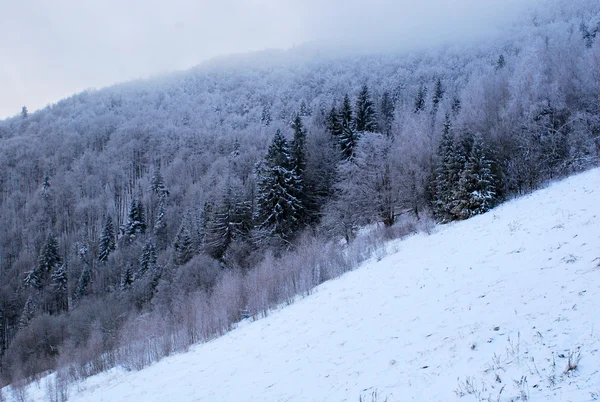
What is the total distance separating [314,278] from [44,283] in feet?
276

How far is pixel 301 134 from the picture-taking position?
41844 mm

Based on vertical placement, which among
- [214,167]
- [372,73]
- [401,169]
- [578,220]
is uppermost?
[372,73]

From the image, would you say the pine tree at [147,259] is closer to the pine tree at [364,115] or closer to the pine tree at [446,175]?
the pine tree at [364,115]

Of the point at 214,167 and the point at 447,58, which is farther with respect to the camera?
the point at 447,58

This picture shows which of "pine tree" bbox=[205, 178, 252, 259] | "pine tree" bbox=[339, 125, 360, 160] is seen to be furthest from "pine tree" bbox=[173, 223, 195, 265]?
"pine tree" bbox=[339, 125, 360, 160]

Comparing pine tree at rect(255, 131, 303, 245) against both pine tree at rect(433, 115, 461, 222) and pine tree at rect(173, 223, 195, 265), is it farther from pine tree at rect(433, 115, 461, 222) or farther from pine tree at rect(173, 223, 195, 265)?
pine tree at rect(433, 115, 461, 222)

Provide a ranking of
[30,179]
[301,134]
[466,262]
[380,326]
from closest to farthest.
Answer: [380,326]
[466,262]
[301,134]
[30,179]

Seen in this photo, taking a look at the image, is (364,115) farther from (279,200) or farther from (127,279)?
(127,279)

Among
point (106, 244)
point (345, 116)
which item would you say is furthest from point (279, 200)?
point (106, 244)

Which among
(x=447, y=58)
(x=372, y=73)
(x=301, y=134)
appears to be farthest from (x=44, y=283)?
(x=447, y=58)

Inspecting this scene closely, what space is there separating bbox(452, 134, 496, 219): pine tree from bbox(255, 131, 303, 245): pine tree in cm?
1771

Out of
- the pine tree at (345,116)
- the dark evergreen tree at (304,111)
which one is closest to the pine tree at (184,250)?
the pine tree at (345,116)

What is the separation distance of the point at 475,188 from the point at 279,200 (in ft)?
64.6

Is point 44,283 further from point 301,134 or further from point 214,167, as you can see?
point 301,134
